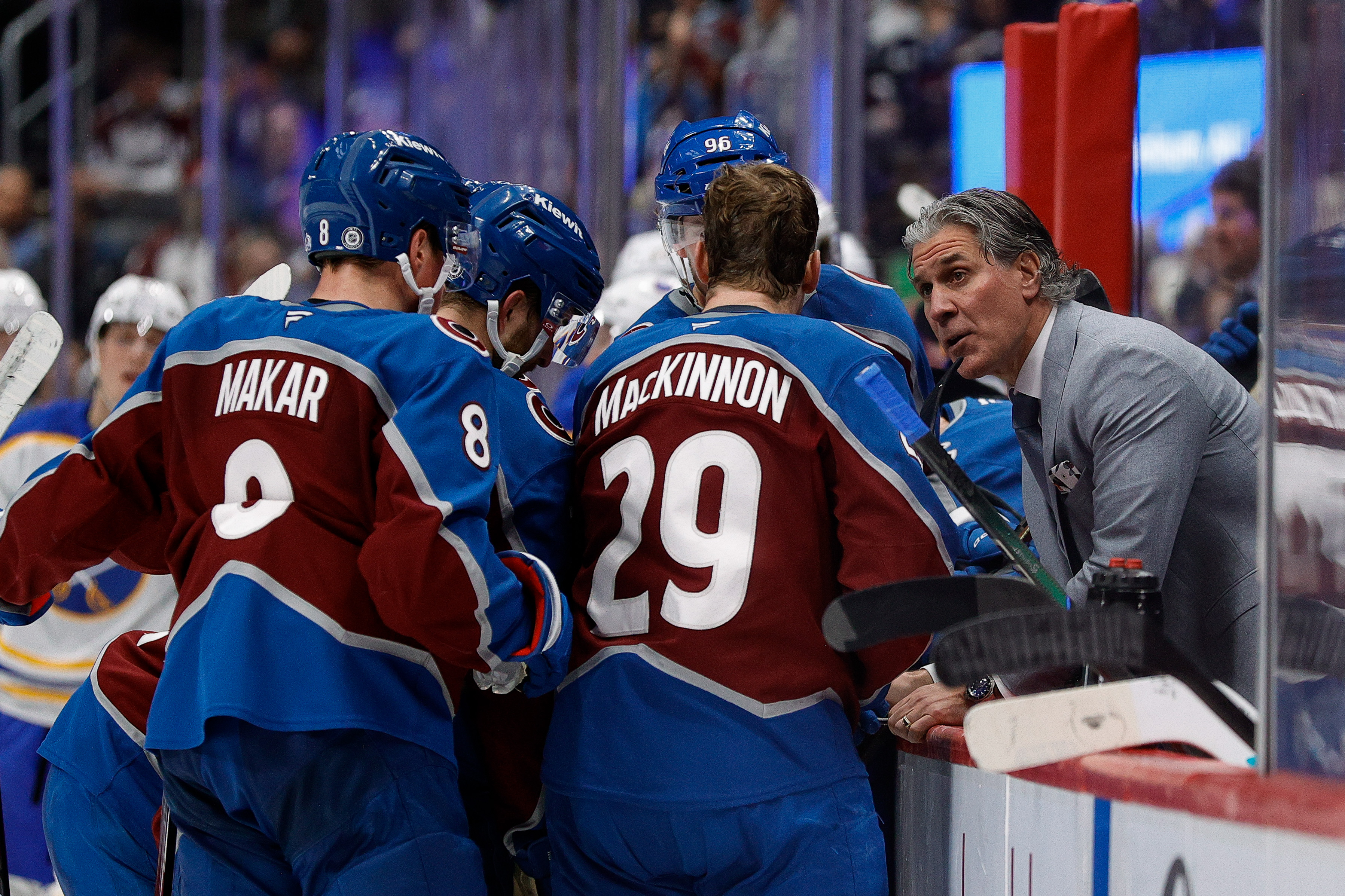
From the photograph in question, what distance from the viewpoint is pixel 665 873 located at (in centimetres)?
209

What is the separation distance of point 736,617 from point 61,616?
266 centimetres

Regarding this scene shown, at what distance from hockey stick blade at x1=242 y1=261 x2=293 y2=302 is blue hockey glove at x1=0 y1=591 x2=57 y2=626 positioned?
0.64 m

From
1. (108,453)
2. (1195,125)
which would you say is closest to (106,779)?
(108,453)

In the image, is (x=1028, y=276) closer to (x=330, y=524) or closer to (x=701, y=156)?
(x=701, y=156)

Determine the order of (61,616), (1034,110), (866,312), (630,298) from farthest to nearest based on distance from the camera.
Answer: (630,298) < (61,616) < (1034,110) < (866,312)

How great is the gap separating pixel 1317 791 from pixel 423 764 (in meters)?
1.27

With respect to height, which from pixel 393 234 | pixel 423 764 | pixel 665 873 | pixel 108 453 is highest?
pixel 393 234

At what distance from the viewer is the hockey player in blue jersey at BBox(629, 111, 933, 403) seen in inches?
108

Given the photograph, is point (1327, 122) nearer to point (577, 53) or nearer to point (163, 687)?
point (163, 687)

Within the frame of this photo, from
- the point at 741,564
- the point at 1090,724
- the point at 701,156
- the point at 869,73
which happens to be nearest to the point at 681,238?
the point at 701,156

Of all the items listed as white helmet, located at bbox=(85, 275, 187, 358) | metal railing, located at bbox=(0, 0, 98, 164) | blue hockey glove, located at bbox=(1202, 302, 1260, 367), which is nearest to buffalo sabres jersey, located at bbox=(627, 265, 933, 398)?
blue hockey glove, located at bbox=(1202, 302, 1260, 367)

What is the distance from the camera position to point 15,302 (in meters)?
4.40

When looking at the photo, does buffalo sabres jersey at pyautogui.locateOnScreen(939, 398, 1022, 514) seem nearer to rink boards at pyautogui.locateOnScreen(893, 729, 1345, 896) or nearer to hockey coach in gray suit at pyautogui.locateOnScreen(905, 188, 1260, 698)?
hockey coach in gray suit at pyautogui.locateOnScreen(905, 188, 1260, 698)

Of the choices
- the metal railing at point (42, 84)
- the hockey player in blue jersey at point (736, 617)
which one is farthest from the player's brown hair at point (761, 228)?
the metal railing at point (42, 84)
